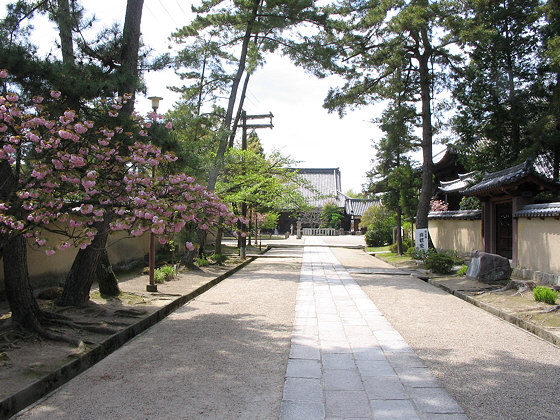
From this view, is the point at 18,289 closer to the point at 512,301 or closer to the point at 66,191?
the point at 66,191

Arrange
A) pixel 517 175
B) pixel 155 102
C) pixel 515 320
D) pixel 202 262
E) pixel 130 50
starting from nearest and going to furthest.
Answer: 1. pixel 515 320
2. pixel 130 50
3. pixel 155 102
4. pixel 517 175
5. pixel 202 262

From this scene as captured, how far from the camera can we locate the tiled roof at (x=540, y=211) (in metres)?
10.4

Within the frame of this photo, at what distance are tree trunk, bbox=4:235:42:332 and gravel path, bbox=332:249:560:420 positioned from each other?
4823 mm

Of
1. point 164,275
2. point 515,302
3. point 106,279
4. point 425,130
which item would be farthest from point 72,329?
point 425,130

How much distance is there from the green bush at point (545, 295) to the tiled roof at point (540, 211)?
2689 millimetres

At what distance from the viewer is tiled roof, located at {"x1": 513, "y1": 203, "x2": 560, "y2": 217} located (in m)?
10.4

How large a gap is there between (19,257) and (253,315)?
12.7ft

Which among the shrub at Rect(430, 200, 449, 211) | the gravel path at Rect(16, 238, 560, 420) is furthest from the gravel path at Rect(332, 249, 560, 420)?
the shrub at Rect(430, 200, 449, 211)

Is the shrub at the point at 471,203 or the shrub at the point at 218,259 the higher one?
the shrub at the point at 471,203

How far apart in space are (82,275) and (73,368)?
2.83 m

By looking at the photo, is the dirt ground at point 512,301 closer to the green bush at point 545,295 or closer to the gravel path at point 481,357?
the green bush at point 545,295

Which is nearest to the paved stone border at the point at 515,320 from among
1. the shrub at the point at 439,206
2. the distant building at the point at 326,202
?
the shrub at the point at 439,206

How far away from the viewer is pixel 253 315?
8133 millimetres

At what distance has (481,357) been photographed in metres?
5.43
